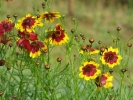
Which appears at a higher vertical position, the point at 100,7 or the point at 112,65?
the point at 112,65

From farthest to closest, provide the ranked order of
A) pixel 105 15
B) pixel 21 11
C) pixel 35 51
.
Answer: pixel 105 15
pixel 21 11
pixel 35 51

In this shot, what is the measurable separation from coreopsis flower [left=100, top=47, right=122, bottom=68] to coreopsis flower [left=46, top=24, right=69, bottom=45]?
0.74ft

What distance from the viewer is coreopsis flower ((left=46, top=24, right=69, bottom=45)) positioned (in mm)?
2510

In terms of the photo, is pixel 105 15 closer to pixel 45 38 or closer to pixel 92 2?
pixel 92 2

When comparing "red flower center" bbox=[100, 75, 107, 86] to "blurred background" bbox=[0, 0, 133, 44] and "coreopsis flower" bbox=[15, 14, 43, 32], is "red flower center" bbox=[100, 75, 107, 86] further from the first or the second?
"blurred background" bbox=[0, 0, 133, 44]

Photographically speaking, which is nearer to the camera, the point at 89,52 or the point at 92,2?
the point at 89,52

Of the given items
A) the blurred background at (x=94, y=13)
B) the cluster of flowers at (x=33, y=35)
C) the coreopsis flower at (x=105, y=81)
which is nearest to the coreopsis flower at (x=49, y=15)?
the cluster of flowers at (x=33, y=35)

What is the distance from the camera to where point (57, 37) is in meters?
2.54

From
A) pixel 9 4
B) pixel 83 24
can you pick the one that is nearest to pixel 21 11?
pixel 9 4

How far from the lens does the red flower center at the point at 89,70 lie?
2.40 metres

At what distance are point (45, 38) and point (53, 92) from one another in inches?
11.9

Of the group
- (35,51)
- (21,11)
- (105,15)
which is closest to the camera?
(35,51)

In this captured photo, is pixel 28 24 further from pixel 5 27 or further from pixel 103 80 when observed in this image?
Result: pixel 103 80

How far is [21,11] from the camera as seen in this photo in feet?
33.8
